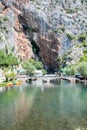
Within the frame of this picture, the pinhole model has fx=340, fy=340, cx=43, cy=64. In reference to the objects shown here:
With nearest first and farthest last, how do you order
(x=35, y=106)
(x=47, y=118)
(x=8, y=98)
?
(x=47, y=118) → (x=35, y=106) → (x=8, y=98)

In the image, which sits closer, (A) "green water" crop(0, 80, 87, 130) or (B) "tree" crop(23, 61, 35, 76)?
(A) "green water" crop(0, 80, 87, 130)

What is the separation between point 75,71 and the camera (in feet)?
578

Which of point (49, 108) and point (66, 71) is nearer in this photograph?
point (49, 108)

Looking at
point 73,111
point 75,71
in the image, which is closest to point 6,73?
point 75,71

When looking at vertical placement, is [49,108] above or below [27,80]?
above

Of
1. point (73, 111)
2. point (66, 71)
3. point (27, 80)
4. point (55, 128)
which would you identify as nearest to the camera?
point (55, 128)

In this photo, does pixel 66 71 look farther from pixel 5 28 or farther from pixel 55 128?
pixel 55 128

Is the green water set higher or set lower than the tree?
higher

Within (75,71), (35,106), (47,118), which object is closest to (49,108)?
(35,106)

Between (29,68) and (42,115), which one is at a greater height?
(42,115)

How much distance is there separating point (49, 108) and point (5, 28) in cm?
13215

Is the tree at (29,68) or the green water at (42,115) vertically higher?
the green water at (42,115)

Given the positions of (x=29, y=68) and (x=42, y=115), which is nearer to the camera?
(x=42, y=115)

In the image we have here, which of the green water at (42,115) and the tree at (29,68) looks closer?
the green water at (42,115)
